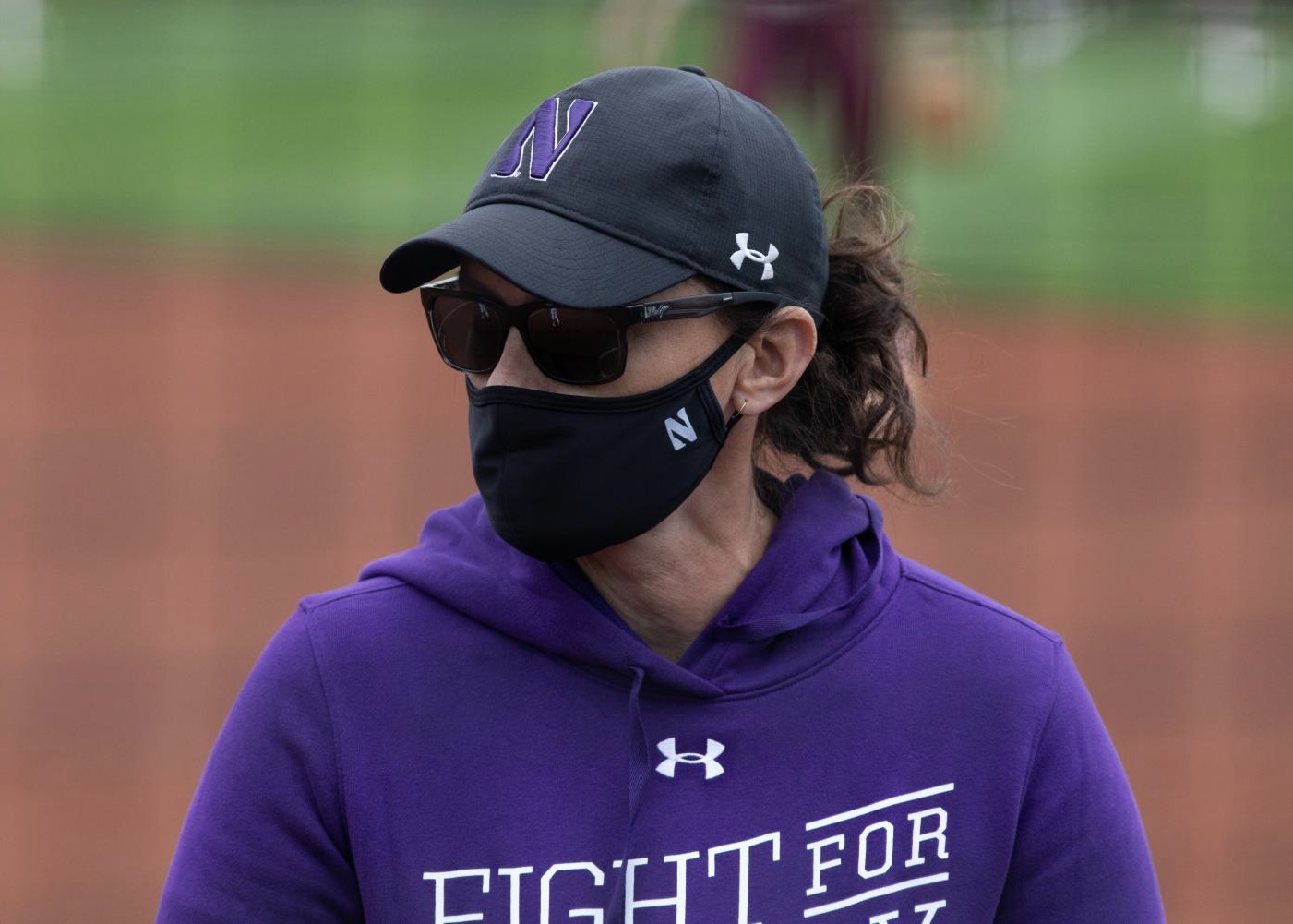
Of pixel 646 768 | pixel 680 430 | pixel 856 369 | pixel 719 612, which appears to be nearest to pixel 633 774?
pixel 646 768

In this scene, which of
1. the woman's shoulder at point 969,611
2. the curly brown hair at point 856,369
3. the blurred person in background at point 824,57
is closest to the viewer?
the woman's shoulder at point 969,611

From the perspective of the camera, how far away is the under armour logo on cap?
193 cm

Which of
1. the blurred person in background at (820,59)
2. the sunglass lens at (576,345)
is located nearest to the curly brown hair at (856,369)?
the sunglass lens at (576,345)

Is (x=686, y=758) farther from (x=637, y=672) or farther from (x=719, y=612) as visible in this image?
(x=719, y=612)

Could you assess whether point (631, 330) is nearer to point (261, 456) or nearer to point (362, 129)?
point (261, 456)

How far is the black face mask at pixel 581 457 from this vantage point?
1.92 meters

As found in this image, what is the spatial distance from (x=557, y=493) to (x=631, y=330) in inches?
8.1

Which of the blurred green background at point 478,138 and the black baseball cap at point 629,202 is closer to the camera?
the black baseball cap at point 629,202

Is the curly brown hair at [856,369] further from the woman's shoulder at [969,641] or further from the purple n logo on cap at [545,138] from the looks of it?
the purple n logo on cap at [545,138]

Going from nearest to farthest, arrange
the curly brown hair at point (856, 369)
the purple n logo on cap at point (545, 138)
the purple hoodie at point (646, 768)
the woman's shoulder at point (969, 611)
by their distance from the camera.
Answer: the purple hoodie at point (646, 768), the purple n logo on cap at point (545, 138), the woman's shoulder at point (969, 611), the curly brown hair at point (856, 369)

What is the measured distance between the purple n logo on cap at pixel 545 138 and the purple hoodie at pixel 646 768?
1.49 ft

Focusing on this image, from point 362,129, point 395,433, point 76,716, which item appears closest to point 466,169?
→ point 362,129

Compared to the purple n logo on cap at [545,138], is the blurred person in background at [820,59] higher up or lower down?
higher up

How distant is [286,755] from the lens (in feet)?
5.89
